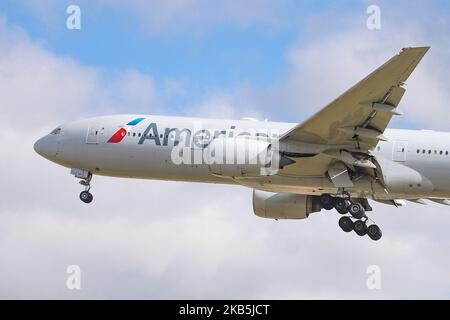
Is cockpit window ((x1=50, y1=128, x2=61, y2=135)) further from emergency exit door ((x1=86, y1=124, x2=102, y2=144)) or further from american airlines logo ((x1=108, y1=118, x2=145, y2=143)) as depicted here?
american airlines logo ((x1=108, y1=118, x2=145, y2=143))

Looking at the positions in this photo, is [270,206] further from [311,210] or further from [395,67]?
[395,67]

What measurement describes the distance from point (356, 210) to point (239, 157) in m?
6.71

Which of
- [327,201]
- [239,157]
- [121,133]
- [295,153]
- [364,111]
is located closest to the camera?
[364,111]

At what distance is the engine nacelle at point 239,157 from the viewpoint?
45.7 meters

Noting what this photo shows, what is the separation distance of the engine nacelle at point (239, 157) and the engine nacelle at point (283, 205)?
6.89 meters

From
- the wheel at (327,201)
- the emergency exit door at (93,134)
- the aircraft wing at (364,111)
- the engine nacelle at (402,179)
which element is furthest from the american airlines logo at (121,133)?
the engine nacelle at (402,179)

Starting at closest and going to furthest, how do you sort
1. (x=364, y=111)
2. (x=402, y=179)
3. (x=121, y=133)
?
(x=364, y=111)
(x=402, y=179)
(x=121, y=133)

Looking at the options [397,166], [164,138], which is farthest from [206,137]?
[397,166]

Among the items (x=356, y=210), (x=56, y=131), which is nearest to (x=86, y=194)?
(x=56, y=131)

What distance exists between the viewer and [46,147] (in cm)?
5275

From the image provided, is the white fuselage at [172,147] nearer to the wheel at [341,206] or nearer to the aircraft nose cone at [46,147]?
the aircraft nose cone at [46,147]

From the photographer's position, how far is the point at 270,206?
2105 inches

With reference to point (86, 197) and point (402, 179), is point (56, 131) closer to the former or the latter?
point (86, 197)

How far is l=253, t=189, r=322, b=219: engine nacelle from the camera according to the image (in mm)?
52875
